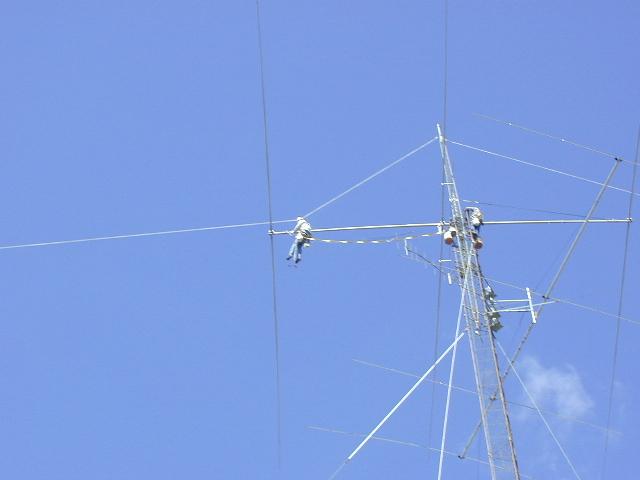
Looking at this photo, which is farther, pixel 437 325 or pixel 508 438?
pixel 437 325

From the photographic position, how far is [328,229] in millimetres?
16484

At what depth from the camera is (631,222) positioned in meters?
17.5

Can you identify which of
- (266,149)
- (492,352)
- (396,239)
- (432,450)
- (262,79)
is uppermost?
(262,79)

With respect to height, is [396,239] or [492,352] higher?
[396,239]

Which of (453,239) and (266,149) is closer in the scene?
(453,239)

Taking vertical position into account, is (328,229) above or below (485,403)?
above

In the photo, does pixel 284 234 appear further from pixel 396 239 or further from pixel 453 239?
pixel 453 239

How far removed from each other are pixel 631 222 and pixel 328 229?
543 cm

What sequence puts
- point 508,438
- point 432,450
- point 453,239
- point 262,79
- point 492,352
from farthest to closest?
1. point 262,79
2. point 432,450
3. point 453,239
4. point 492,352
5. point 508,438

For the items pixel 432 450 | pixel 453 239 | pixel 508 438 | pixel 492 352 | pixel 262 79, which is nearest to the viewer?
pixel 508 438

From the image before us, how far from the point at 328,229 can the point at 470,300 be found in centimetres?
306

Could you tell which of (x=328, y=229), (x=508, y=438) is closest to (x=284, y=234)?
(x=328, y=229)

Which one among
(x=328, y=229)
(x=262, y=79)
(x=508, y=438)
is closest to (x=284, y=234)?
(x=328, y=229)

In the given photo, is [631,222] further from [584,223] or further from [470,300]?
[470,300]
